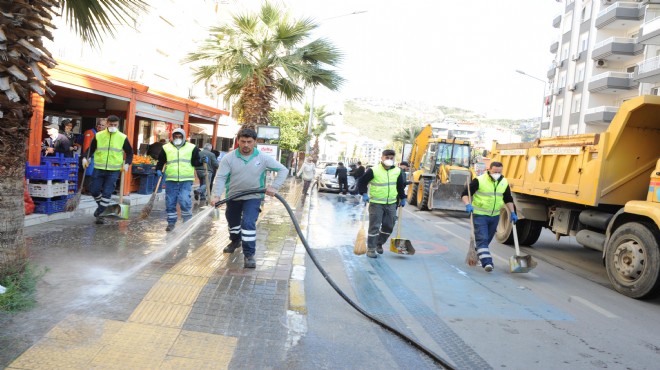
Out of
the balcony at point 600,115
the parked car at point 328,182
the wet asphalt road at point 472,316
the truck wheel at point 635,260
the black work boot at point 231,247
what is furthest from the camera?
the balcony at point 600,115

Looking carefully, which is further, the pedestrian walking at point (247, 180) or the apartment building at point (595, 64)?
the apartment building at point (595, 64)

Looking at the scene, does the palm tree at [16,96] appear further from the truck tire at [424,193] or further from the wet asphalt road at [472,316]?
the truck tire at [424,193]

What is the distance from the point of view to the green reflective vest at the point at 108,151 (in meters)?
8.69

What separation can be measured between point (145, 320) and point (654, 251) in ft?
19.6

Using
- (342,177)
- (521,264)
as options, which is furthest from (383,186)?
(342,177)

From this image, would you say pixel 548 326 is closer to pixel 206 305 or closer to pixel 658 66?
pixel 206 305

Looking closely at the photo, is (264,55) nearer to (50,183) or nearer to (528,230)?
(50,183)

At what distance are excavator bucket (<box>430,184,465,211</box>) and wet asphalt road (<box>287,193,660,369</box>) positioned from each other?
314 inches

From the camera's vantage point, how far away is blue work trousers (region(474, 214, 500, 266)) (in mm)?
7975

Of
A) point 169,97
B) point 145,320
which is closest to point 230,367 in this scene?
point 145,320

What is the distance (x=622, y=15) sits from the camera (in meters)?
35.4

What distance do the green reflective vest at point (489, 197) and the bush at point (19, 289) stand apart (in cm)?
610

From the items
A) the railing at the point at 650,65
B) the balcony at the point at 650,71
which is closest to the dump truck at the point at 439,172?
the balcony at the point at 650,71

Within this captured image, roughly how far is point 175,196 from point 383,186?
3.47m
